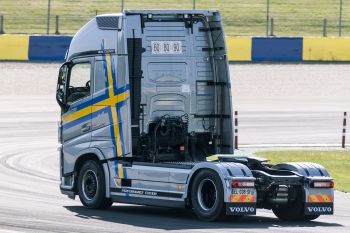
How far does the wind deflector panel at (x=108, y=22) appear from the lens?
17719 mm

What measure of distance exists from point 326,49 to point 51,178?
2744 centimetres

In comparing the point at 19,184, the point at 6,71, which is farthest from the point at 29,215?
the point at 6,71

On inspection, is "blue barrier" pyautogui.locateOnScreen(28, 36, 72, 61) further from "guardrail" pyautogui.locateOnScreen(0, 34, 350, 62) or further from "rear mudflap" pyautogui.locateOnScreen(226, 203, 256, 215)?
"rear mudflap" pyautogui.locateOnScreen(226, 203, 256, 215)

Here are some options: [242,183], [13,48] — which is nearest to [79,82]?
[242,183]

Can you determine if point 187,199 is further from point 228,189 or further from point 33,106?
point 33,106

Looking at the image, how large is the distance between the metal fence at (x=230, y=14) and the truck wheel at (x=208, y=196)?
34379 millimetres

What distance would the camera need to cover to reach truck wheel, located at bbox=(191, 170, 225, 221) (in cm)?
1606

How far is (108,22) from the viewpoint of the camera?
1783 centimetres

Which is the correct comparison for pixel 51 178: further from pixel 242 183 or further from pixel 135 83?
pixel 242 183

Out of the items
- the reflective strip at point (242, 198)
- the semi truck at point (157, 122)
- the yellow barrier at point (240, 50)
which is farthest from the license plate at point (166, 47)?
the yellow barrier at point (240, 50)

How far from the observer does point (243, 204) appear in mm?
16062

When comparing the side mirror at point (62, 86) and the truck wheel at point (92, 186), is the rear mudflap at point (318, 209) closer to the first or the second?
the truck wheel at point (92, 186)

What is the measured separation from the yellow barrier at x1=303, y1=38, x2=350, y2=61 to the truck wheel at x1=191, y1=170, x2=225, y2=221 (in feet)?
104

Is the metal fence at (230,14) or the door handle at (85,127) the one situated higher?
the metal fence at (230,14)
